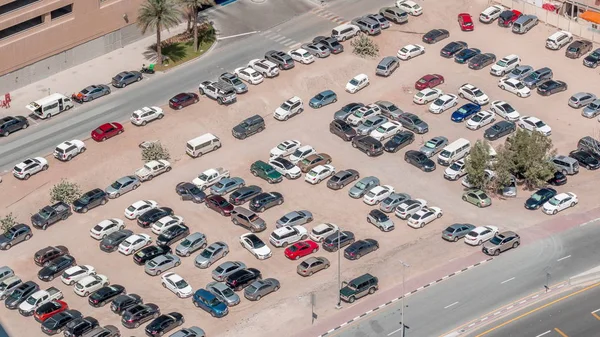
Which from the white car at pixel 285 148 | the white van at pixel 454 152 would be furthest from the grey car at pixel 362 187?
the white car at pixel 285 148

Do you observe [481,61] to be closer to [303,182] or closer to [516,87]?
[516,87]

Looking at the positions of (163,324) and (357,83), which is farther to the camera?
(357,83)

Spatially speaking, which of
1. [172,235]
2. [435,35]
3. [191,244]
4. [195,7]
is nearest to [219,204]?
[172,235]

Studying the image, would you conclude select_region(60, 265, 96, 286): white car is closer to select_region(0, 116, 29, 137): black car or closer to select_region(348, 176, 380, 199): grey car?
select_region(0, 116, 29, 137): black car

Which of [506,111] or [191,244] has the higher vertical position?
[191,244]

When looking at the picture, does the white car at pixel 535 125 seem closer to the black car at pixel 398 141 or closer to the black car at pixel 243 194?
the black car at pixel 398 141

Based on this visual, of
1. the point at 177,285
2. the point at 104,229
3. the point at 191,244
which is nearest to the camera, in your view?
the point at 177,285

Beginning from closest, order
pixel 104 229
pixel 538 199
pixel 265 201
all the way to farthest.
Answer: pixel 104 229, pixel 538 199, pixel 265 201
